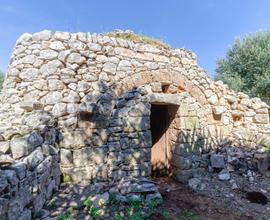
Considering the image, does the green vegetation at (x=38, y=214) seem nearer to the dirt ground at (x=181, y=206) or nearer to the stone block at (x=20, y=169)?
the dirt ground at (x=181, y=206)

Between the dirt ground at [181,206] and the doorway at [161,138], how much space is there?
46.1 inches

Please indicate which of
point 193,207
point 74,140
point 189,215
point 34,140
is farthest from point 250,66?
point 34,140

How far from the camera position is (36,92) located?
484 cm

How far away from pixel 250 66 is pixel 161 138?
7378 millimetres

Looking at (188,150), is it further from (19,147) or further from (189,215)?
(19,147)

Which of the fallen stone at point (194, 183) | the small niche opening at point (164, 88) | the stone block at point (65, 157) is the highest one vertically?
the small niche opening at point (164, 88)

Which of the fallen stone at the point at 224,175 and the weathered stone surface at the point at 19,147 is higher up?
the weathered stone surface at the point at 19,147

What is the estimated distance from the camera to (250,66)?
11.8 metres

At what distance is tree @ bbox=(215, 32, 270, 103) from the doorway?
5.82m

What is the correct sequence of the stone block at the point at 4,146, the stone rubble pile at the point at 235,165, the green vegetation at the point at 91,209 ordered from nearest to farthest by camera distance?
the stone block at the point at 4,146
the green vegetation at the point at 91,209
the stone rubble pile at the point at 235,165

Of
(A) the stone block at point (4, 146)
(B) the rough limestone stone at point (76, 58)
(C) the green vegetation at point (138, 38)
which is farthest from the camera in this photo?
(C) the green vegetation at point (138, 38)

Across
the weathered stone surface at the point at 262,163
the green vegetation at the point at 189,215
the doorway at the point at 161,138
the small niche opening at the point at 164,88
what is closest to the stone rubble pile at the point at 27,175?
the green vegetation at the point at 189,215

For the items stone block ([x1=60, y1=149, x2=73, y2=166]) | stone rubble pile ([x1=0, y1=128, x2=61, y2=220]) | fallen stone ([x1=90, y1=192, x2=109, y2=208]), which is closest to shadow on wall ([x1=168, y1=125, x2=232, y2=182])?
fallen stone ([x1=90, y1=192, x2=109, y2=208])

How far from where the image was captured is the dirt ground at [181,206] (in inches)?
155
